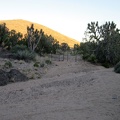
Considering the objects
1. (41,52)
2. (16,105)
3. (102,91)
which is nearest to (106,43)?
(41,52)

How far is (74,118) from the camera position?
29.5 ft

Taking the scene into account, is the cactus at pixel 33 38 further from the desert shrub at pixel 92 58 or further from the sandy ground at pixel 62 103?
the sandy ground at pixel 62 103

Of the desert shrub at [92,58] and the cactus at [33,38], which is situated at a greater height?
the cactus at [33,38]

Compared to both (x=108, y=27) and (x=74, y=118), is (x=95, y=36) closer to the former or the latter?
(x=108, y=27)

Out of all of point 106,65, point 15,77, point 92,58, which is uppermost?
point 92,58

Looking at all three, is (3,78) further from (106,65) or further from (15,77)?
(106,65)

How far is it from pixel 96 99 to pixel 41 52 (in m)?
33.3

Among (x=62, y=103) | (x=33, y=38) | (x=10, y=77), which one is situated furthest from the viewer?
(x=33, y=38)

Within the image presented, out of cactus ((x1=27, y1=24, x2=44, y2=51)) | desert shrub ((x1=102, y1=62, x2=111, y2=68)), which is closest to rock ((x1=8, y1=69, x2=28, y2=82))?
desert shrub ((x1=102, y1=62, x2=111, y2=68))

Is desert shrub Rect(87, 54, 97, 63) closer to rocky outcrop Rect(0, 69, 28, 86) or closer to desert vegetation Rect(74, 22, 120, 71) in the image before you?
desert vegetation Rect(74, 22, 120, 71)

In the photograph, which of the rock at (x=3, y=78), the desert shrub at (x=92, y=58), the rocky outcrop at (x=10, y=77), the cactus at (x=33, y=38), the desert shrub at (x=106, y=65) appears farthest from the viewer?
the cactus at (x=33, y=38)

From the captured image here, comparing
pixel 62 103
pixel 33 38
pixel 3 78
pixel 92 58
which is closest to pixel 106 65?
pixel 92 58

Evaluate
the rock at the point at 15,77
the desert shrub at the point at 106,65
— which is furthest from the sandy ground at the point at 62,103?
the desert shrub at the point at 106,65

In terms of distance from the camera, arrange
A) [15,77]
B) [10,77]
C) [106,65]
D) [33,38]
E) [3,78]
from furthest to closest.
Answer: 1. [33,38]
2. [106,65]
3. [15,77]
4. [10,77]
5. [3,78]
